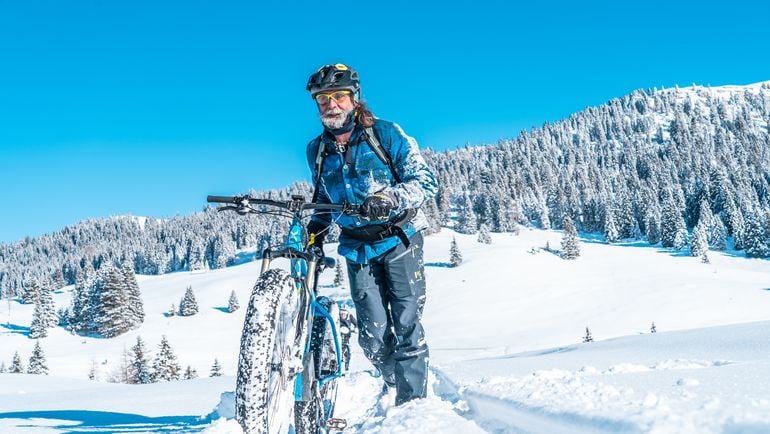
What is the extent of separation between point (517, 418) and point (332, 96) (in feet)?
9.01

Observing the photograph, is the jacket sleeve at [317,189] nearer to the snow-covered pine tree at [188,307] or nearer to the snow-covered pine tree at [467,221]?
the snow-covered pine tree at [188,307]

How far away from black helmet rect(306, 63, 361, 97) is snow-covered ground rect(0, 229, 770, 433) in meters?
2.54

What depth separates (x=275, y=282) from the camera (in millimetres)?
3172

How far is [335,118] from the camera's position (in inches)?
175

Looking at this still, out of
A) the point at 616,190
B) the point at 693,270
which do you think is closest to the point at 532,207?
the point at 616,190

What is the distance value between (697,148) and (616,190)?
42420 millimetres

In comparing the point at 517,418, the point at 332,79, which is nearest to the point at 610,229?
the point at 332,79

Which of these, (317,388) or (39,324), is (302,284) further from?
(39,324)

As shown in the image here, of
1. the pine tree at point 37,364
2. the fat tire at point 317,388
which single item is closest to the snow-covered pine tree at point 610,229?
the pine tree at point 37,364

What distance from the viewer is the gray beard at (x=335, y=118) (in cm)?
443

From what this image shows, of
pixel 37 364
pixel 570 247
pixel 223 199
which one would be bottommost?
pixel 37 364

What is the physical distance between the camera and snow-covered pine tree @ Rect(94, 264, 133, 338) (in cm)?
7150

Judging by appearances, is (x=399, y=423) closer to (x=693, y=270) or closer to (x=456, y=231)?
(x=693, y=270)

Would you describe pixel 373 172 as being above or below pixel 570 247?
below
